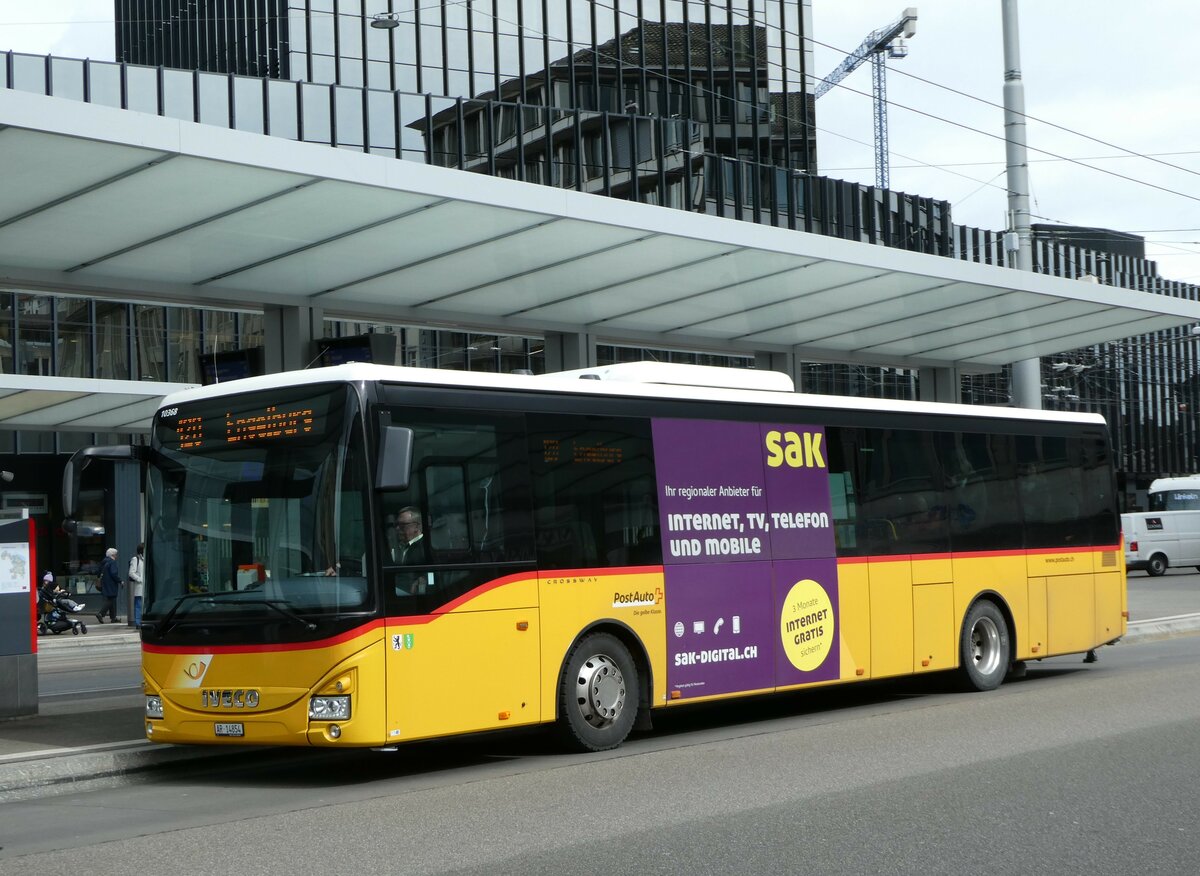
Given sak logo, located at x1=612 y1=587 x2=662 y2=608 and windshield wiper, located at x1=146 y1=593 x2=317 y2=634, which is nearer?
windshield wiper, located at x1=146 y1=593 x2=317 y2=634

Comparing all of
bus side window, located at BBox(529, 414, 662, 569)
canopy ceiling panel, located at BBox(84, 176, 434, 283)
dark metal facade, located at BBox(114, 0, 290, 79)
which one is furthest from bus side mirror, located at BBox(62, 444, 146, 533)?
dark metal facade, located at BBox(114, 0, 290, 79)

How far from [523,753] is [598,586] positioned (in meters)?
1.42

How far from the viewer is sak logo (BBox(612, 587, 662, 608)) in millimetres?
11086

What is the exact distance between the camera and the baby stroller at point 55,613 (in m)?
29.8

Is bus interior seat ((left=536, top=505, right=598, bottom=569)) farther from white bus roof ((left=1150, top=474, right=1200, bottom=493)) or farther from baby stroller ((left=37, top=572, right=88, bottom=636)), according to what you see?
white bus roof ((left=1150, top=474, right=1200, bottom=493))

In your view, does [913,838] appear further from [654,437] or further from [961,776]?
[654,437]

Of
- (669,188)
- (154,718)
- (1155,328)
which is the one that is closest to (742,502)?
(154,718)

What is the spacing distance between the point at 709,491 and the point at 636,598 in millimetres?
1286

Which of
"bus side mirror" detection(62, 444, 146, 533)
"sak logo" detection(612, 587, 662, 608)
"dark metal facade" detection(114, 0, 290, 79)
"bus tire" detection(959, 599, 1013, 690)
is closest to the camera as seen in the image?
"bus side mirror" detection(62, 444, 146, 533)

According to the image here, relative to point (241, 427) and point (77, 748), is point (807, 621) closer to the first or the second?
point (241, 427)

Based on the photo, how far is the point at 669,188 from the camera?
46188 mm

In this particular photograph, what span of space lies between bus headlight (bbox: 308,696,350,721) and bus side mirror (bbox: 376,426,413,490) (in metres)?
1.36

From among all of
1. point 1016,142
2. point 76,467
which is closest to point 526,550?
point 76,467

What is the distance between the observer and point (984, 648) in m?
15.0
